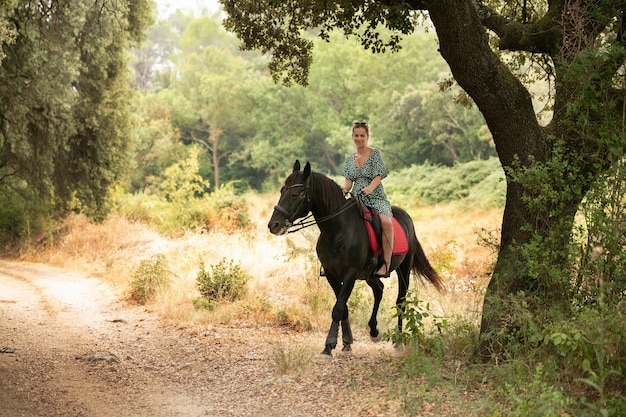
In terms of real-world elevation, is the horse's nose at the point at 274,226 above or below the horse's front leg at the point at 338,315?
above

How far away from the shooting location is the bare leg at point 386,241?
846cm

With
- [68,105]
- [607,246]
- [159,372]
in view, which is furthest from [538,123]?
[68,105]

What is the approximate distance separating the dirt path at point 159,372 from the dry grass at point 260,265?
586 mm

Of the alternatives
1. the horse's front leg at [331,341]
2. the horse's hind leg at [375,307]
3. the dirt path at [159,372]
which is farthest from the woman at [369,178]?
the dirt path at [159,372]

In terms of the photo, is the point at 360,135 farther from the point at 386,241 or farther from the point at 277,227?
the point at 277,227

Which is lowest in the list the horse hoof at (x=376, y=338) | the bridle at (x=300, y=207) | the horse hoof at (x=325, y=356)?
the horse hoof at (x=325, y=356)

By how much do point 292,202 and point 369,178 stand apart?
1169mm

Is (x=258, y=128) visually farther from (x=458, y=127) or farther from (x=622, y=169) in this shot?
(x=622, y=169)

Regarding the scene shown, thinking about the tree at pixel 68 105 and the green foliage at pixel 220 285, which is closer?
the green foliage at pixel 220 285

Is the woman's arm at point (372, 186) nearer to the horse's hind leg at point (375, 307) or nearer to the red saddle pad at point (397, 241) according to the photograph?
the red saddle pad at point (397, 241)

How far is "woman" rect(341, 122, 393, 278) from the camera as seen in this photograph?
823 centimetres

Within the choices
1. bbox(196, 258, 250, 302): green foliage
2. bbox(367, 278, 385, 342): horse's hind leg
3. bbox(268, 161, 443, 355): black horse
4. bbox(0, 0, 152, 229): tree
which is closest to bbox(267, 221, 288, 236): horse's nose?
bbox(268, 161, 443, 355): black horse

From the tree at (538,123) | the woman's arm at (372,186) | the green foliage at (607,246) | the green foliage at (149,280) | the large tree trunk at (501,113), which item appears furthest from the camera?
the green foliage at (149,280)

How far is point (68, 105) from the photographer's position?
17.7 meters
